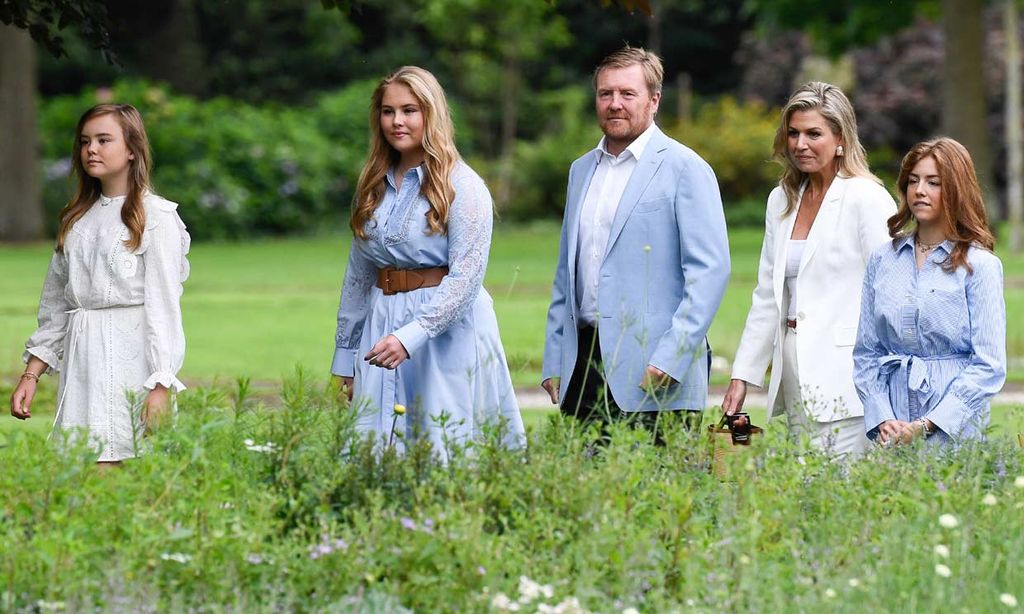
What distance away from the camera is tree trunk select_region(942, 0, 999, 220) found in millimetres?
24656

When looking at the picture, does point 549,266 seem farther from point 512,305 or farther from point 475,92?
point 475,92

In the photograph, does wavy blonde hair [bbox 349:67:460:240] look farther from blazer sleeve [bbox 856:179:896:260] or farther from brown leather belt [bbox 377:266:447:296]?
blazer sleeve [bbox 856:179:896:260]

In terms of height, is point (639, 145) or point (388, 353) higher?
point (639, 145)

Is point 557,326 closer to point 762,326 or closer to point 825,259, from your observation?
point 762,326

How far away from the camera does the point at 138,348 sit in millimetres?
5609

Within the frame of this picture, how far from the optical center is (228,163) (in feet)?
109

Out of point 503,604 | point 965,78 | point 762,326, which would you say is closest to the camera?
point 503,604

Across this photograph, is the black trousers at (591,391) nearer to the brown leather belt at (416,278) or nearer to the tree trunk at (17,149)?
the brown leather belt at (416,278)

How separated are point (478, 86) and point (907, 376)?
1424 inches

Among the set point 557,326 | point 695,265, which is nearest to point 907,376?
point 695,265

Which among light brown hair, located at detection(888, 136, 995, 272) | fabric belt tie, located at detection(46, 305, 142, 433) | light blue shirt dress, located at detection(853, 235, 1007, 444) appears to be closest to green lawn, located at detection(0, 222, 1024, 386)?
fabric belt tie, located at detection(46, 305, 142, 433)

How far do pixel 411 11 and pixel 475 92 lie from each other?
5.24 m

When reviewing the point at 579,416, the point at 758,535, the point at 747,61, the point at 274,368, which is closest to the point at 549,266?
the point at 274,368

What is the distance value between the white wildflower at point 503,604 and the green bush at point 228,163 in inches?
1099
